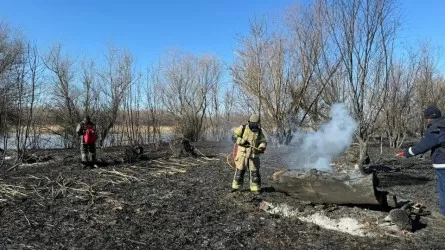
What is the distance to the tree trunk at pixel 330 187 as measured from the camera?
6.21 meters

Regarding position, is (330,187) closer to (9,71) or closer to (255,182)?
(255,182)

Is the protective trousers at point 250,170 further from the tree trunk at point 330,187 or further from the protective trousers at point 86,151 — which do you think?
the protective trousers at point 86,151

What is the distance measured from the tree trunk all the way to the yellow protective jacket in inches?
29.2

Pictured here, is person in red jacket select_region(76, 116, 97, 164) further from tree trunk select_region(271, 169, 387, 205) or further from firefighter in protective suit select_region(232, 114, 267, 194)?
tree trunk select_region(271, 169, 387, 205)

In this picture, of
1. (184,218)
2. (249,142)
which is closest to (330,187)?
(249,142)

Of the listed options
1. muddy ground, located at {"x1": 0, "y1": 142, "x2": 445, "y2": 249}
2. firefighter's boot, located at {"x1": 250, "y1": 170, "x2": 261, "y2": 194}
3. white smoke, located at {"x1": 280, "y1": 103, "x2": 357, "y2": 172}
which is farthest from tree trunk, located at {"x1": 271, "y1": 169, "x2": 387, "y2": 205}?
white smoke, located at {"x1": 280, "y1": 103, "x2": 357, "y2": 172}

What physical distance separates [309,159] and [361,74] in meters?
2.79

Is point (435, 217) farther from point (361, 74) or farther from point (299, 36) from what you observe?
point (299, 36)

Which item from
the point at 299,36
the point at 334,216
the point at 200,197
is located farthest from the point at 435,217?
the point at 299,36

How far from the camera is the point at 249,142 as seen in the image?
314 inches

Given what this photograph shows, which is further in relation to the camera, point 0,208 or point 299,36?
point 299,36

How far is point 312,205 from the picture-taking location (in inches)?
269

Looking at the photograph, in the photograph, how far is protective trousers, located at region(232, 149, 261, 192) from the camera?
7846mm

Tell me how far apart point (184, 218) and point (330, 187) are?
2.42 meters
